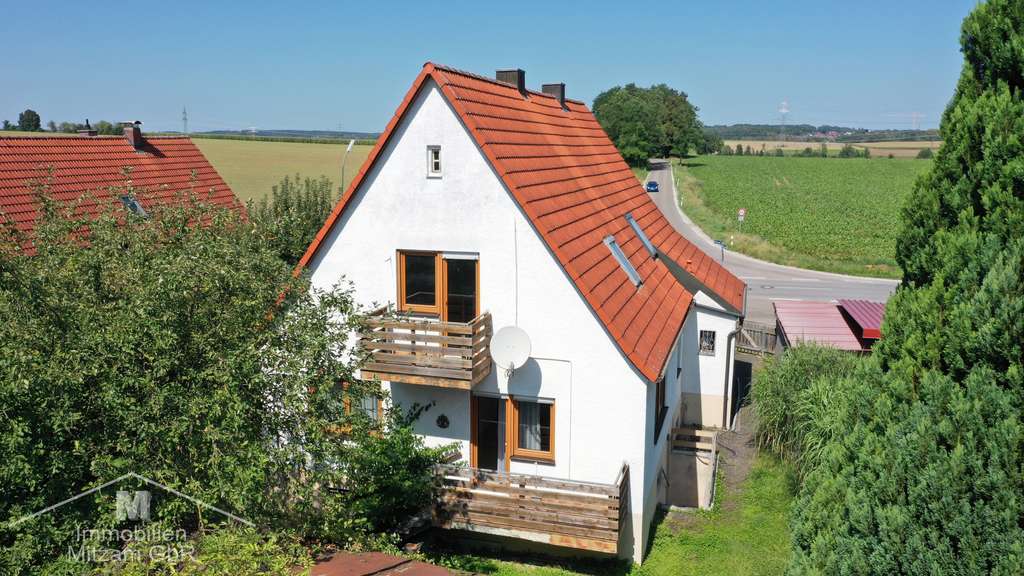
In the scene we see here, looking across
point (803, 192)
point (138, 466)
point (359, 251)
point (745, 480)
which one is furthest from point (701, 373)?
point (803, 192)

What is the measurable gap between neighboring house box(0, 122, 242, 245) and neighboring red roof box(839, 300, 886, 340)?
1619 centimetres

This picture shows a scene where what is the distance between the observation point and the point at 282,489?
8406mm

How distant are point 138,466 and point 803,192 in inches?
3365

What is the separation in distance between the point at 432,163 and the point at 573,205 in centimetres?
309

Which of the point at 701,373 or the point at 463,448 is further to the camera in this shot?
the point at 701,373

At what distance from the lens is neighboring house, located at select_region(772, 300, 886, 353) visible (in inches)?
752

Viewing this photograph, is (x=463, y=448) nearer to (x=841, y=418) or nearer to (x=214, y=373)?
(x=214, y=373)

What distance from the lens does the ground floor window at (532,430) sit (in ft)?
41.6

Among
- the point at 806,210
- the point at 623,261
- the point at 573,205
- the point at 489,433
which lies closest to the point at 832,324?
the point at 623,261

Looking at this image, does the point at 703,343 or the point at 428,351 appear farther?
the point at 703,343

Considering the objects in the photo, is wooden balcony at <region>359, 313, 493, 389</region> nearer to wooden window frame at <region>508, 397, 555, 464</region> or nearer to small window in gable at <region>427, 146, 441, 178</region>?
wooden window frame at <region>508, 397, 555, 464</region>

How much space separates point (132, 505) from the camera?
7.22 meters

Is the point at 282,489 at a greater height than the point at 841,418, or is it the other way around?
the point at 841,418

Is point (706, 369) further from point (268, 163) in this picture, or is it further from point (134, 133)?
point (268, 163)
